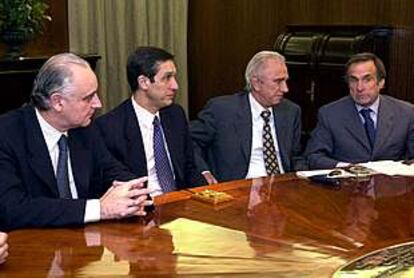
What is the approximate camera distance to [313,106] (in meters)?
6.16

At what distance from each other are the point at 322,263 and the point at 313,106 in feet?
13.4

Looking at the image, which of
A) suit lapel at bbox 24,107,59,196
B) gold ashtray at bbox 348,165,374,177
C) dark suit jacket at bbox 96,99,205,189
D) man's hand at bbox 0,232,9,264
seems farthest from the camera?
dark suit jacket at bbox 96,99,205,189

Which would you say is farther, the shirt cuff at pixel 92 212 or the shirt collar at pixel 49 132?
the shirt collar at pixel 49 132

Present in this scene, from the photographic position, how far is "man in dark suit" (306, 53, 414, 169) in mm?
4105

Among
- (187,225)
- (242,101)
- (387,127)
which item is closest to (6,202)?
(187,225)

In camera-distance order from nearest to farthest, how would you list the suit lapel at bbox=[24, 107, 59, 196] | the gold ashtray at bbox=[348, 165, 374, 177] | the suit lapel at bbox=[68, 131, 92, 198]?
the suit lapel at bbox=[24, 107, 59, 196], the suit lapel at bbox=[68, 131, 92, 198], the gold ashtray at bbox=[348, 165, 374, 177]

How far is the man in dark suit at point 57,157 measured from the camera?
2584 millimetres

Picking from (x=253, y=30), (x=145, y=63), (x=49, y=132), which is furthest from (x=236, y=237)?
(x=253, y=30)

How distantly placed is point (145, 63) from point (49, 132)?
1.03 meters

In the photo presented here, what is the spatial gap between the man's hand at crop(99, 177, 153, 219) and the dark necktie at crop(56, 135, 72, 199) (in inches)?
10.5

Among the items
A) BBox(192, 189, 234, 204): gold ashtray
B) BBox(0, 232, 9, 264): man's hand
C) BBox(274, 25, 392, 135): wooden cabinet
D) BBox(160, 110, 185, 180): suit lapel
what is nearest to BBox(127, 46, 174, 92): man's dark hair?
BBox(160, 110, 185, 180): suit lapel

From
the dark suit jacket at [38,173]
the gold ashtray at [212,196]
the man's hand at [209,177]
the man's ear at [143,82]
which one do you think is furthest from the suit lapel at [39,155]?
the man's hand at [209,177]

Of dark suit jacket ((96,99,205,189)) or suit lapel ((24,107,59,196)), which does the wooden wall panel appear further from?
suit lapel ((24,107,59,196))

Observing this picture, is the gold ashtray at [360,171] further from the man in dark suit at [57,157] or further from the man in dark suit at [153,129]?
the man in dark suit at [57,157]
